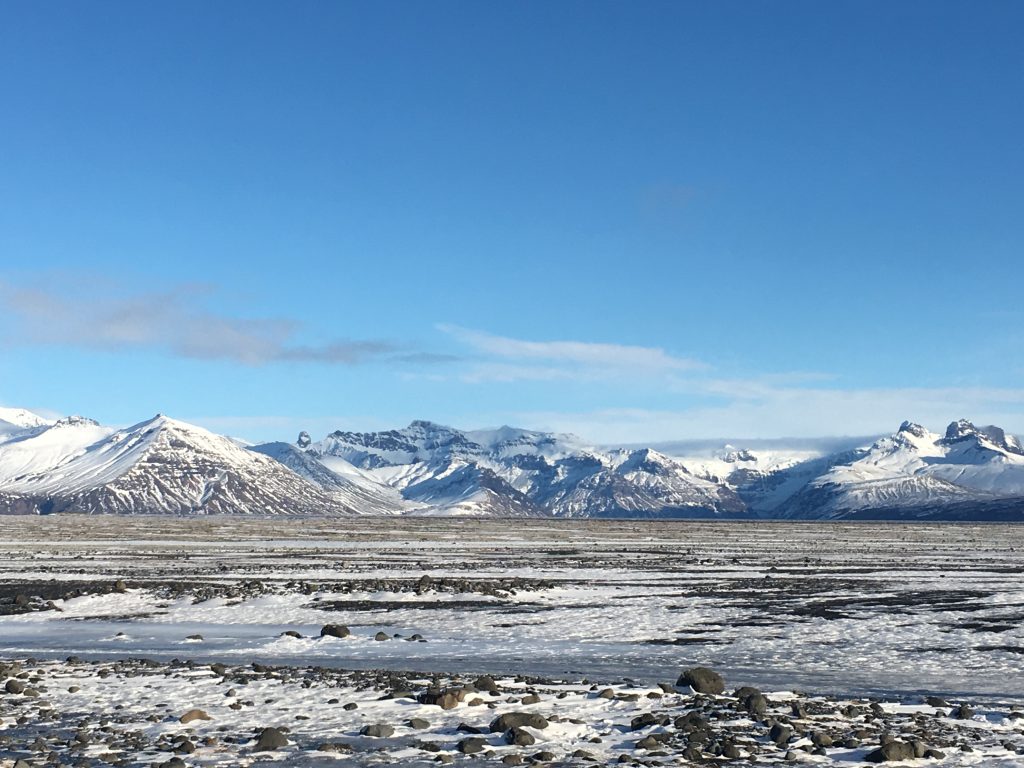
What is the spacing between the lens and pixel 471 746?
19453 mm

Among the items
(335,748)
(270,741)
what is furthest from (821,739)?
(270,741)

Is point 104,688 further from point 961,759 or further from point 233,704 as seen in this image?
point 961,759

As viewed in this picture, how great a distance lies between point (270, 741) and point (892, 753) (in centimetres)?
1135

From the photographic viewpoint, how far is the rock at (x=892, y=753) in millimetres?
18234

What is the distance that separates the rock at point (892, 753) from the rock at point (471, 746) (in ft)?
22.9

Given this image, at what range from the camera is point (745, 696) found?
77.6ft

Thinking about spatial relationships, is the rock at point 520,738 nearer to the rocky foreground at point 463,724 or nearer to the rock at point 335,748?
the rocky foreground at point 463,724

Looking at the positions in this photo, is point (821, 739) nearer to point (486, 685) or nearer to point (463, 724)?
point (463, 724)

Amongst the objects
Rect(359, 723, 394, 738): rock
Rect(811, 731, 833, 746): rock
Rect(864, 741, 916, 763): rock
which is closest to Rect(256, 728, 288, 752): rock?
Rect(359, 723, 394, 738): rock

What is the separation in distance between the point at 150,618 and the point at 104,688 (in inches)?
740

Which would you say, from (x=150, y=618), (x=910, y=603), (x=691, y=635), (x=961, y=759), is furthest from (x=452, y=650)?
(x=910, y=603)

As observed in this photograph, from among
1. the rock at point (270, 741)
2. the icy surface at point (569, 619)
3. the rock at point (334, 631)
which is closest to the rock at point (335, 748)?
the rock at point (270, 741)

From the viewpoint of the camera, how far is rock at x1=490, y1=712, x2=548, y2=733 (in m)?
20.8

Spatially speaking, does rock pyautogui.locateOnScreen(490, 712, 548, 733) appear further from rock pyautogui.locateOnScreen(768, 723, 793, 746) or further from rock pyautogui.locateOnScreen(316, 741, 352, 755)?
rock pyautogui.locateOnScreen(768, 723, 793, 746)
